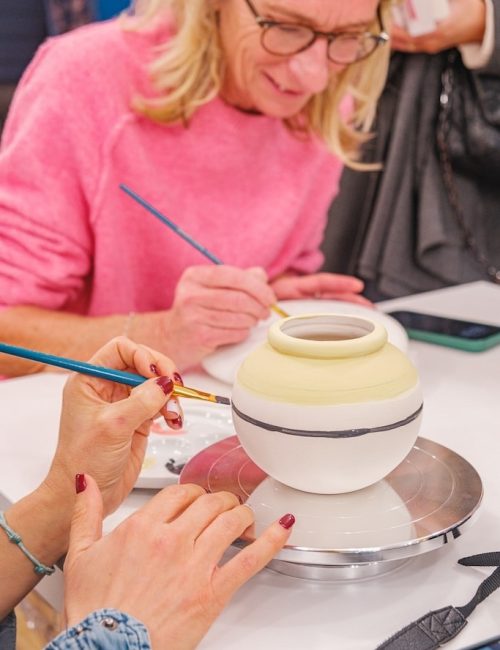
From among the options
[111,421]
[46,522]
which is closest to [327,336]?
[111,421]

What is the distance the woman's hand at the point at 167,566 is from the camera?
0.67 meters

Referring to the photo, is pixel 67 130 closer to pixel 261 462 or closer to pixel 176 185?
pixel 176 185

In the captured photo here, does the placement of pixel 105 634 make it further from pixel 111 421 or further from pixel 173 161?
pixel 173 161

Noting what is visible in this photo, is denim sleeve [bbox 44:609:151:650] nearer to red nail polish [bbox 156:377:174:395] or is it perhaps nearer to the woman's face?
red nail polish [bbox 156:377:174:395]

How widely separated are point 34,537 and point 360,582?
31cm

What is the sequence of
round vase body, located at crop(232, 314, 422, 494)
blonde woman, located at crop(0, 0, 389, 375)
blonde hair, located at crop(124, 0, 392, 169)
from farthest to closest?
blonde hair, located at crop(124, 0, 392, 169) < blonde woman, located at crop(0, 0, 389, 375) < round vase body, located at crop(232, 314, 422, 494)

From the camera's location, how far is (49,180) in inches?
55.9

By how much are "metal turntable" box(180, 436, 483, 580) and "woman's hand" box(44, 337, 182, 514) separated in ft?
0.21

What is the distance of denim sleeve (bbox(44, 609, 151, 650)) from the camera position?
637 millimetres

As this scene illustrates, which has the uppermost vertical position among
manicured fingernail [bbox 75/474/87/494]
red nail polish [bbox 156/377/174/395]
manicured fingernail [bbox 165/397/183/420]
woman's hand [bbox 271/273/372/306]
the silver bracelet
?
red nail polish [bbox 156/377/174/395]

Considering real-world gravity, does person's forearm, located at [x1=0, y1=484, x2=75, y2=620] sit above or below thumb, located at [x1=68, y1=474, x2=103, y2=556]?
below

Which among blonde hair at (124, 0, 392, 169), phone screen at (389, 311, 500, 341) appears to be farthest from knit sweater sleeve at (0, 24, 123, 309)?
phone screen at (389, 311, 500, 341)

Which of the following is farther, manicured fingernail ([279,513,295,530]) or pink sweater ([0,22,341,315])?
pink sweater ([0,22,341,315])

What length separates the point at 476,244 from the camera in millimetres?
2205
